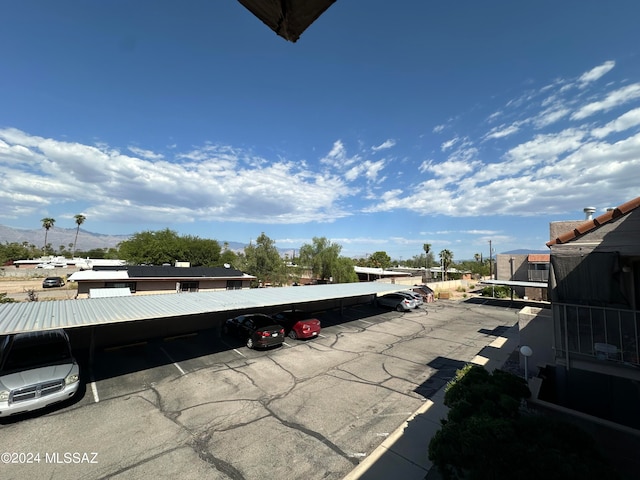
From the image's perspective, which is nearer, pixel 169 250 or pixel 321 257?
pixel 321 257

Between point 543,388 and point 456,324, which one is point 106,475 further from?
point 456,324

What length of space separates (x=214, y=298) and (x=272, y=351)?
434 cm

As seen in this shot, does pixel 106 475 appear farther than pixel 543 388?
No

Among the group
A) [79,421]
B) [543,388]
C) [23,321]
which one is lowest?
[79,421]

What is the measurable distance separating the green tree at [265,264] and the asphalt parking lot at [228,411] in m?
27.1

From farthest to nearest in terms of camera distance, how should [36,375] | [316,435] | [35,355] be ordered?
1. [35,355]
2. [36,375]
3. [316,435]

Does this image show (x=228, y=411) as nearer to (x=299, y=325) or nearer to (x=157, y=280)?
(x=299, y=325)

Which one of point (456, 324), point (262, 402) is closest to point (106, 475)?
point (262, 402)

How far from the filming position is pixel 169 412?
852 centimetres

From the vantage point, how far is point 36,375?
8.28 meters

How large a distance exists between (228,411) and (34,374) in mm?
5606

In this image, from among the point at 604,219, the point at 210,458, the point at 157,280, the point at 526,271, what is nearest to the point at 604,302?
the point at 604,219

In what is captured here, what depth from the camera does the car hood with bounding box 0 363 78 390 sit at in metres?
7.84

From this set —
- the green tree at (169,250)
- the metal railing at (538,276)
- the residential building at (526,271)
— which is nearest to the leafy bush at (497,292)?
the residential building at (526,271)
